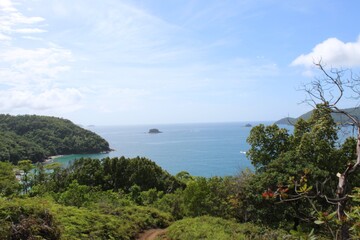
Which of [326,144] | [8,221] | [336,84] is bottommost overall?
[8,221]

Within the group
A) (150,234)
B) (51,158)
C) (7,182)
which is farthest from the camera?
(51,158)

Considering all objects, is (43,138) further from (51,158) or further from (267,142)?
(267,142)

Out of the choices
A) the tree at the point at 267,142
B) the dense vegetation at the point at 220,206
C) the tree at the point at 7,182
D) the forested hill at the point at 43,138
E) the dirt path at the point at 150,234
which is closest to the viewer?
the dense vegetation at the point at 220,206

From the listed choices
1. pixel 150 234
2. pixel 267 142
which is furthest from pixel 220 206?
pixel 267 142

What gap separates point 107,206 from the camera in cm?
1620

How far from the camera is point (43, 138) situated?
323ft

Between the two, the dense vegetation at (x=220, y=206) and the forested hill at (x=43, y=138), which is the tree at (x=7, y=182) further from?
the forested hill at (x=43, y=138)

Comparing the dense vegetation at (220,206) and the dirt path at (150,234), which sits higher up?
the dense vegetation at (220,206)

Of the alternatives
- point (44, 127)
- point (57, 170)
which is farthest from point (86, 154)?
point (57, 170)

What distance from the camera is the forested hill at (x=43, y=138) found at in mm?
83250

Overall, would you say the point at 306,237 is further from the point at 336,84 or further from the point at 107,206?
the point at 107,206

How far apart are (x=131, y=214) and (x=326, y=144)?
9.91m

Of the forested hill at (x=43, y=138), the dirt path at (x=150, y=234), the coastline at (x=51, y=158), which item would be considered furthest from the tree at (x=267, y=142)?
the coastline at (x=51, y=158)

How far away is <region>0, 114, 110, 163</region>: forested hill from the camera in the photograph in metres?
83.2
